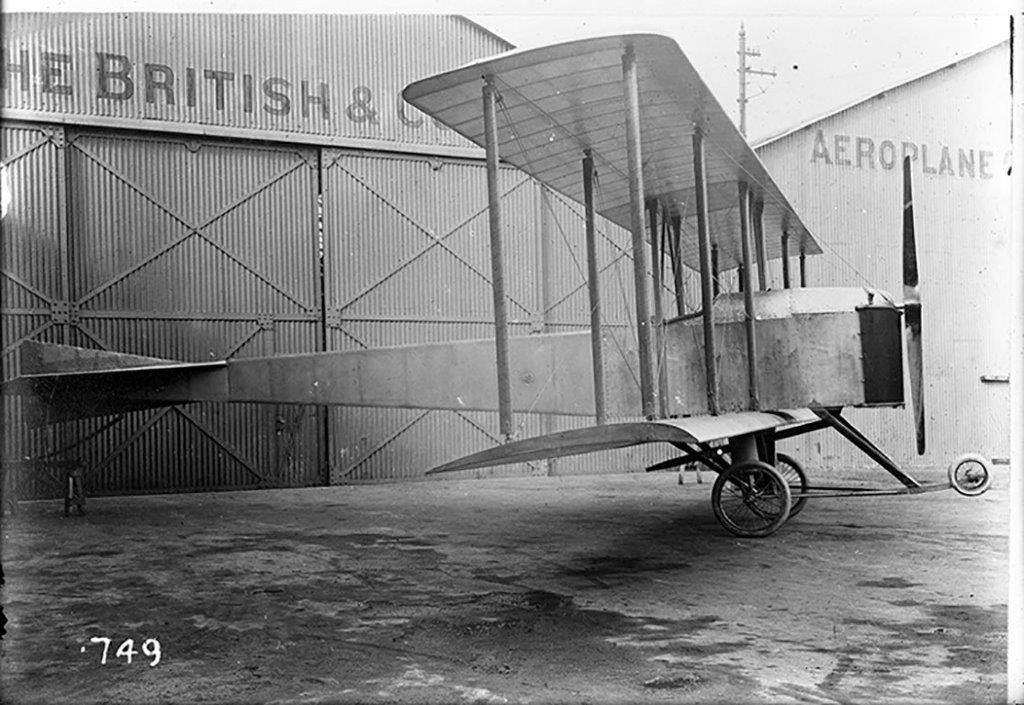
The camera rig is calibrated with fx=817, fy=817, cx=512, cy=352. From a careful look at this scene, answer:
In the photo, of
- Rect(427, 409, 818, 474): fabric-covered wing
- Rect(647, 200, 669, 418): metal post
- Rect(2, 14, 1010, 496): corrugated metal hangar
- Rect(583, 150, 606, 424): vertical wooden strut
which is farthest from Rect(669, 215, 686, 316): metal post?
Rect(427, 409, 818, 474): fabric-covered wing

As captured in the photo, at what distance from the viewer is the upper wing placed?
5203 mm

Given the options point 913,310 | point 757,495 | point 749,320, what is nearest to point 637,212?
point 749,320

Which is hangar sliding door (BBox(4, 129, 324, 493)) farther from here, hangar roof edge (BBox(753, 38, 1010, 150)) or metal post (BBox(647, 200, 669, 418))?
hangar roof edge (BBox(753, 38, 1010, 150))

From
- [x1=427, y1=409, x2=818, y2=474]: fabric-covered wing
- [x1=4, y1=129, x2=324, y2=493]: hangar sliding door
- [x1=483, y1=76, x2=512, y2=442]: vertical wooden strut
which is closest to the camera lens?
[x1=427, y1=409, x2=818, y2=474]: fabric-covered wing

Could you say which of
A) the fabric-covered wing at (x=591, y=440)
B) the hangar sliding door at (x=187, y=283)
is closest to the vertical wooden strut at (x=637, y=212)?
the fabric-covered wing at (x=591, y=440)

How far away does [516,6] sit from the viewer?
4008 millimetres

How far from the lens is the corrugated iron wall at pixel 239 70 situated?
11914mm

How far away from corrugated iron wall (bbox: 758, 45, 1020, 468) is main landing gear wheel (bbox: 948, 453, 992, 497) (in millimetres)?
6120

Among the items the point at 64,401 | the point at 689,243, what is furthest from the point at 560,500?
the point at 64,401

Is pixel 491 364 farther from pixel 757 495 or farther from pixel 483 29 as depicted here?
pixel 483 29

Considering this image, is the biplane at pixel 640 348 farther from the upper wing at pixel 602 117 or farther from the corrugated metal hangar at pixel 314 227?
the corrugated metal hangar at pixel 314 227

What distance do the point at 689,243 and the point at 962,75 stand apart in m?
8.11

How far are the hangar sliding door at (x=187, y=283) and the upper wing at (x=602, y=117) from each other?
6.30 metres

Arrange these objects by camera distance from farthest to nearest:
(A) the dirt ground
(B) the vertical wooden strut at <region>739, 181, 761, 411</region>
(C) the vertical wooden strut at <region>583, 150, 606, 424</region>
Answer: (B) the vertical wooden strut at <region>739, 181, 761, 411</region> < (C) the vertical wooden strut at <region>583, 150, 606, 424</region> < (A) the dirt ground
